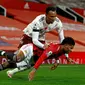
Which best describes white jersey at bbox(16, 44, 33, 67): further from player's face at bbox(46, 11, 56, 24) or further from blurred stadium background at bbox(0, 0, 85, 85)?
blurred stadium background at bbox(0, 0, 85, 85)

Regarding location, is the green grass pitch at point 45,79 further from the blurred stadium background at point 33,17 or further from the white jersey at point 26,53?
the blurred stadium background at point 33,17

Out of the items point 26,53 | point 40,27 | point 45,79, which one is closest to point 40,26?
point 40,27

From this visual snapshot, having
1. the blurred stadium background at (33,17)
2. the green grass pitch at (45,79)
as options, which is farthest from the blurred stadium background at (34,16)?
the green grass pitch at (45,79)

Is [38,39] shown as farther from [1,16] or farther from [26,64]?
[1,16]

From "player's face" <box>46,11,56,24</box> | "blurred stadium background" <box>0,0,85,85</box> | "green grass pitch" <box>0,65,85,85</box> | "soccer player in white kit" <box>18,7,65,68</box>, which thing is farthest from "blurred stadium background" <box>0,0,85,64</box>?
"player's face" <box>46,11,56,24</box>

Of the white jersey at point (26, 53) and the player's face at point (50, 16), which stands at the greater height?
the player's face at point (50, 16)

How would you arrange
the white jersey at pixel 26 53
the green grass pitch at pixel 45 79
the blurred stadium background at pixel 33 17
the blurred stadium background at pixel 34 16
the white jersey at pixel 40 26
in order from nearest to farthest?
the green grass pitch at pixel 45 79 < the white jersey at pixel 26 53 < the white jersey at pixel 40 26 < the blurred stadium background at pixel 34 16 < the blurred stadium background at pixel 33 17

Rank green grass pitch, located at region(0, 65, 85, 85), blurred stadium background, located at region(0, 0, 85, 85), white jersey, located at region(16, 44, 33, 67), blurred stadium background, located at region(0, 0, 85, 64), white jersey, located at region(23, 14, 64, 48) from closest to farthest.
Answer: green grass pitch, located at region(0, 65, 85, 85) < white jersey, located at region(16, 44, 33, 67) < white jersey, located at region(23, 14, 64, 48) < blurred stadium background, located at region(0, 0, 85, 85) < blurred stadium background, located at region(0, 0, 85, 64)

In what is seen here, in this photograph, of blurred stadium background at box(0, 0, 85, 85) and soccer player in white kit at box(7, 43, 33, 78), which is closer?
soccer player in white kit at box(7, 43, 33, 78)

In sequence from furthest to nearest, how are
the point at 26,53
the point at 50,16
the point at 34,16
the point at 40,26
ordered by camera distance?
the point at 34,16, the point at 40,26, the point at 50,16, the point at 26,53

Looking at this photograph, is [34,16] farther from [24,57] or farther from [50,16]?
[24,57]

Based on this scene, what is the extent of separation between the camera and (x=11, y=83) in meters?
8.04

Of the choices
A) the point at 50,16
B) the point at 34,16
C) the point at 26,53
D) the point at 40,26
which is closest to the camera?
the point at 26,53

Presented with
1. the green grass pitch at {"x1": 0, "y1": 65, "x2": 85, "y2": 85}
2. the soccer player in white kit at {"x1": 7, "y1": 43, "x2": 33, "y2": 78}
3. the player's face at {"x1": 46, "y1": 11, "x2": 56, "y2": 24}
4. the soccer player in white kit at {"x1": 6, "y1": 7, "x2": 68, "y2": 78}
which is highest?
the player's face at {"x1": 46, "y1": 11, "x2": 56, "y2": 24}
